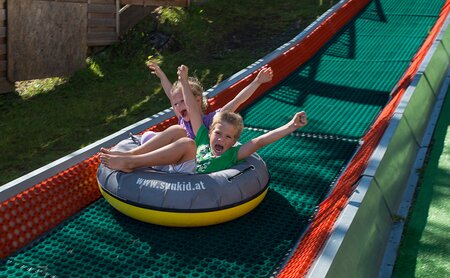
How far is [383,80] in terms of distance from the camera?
6.32 m

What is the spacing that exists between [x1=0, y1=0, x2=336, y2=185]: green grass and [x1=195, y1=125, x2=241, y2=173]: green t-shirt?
2310mm

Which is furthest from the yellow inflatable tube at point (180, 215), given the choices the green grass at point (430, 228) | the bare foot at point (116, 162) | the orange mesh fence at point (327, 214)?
the green grass at point (430, 228)

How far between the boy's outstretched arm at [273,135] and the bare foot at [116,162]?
71cm

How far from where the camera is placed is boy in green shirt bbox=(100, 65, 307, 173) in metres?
3.54

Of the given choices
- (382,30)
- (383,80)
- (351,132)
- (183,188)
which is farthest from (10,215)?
(382,30)

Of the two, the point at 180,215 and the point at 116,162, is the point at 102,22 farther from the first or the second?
the point at 180,215

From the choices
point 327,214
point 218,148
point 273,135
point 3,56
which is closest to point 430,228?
point 327,214

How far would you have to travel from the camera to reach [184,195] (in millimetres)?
3367

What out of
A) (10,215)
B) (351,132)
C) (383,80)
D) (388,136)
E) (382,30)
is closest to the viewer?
(10,215)

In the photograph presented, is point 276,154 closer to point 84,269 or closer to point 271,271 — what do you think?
point 271,271

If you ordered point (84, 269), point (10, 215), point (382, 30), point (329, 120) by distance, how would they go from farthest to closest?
point (382, 30) → point (329, 120) → point (10, 215) → point (84, 269)

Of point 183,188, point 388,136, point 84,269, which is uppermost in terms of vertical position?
point 388,136

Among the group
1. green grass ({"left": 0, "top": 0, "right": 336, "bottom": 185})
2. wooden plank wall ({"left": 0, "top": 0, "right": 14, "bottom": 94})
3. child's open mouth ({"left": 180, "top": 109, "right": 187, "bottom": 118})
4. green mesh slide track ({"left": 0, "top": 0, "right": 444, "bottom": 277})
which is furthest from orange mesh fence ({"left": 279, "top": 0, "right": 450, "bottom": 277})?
wooden plank wall ({"left": 0, "top": 0, "right": 14, "bottom": 94})

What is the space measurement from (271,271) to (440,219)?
118cm
